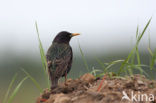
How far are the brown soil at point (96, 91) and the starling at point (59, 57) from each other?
2.25 ft

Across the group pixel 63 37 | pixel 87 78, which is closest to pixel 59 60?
pixel 63 37

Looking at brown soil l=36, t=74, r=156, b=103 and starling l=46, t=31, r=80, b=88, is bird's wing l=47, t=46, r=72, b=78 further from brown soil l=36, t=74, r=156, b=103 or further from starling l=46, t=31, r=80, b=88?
brown soil l=36, t=74, r=156, b=103

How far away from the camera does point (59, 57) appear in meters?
6.86

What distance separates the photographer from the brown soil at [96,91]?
4836 mm

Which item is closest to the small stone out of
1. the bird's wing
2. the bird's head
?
the bird's wing

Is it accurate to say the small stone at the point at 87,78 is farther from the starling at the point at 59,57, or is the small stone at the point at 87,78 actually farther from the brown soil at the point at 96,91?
the starling at the point at 59,57

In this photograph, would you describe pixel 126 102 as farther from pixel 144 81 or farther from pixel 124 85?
pixel 144 81

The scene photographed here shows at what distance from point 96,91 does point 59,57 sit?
6.13 feet

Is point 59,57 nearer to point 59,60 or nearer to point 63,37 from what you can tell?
point 59,60

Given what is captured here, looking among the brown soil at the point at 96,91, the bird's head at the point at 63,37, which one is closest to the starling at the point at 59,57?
the bird's head at the point at 63,37

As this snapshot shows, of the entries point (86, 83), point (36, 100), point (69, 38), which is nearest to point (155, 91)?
point (86, 83)

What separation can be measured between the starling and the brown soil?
69 cm

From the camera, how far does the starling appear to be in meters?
6.55

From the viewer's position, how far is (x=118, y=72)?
578 centimetres
